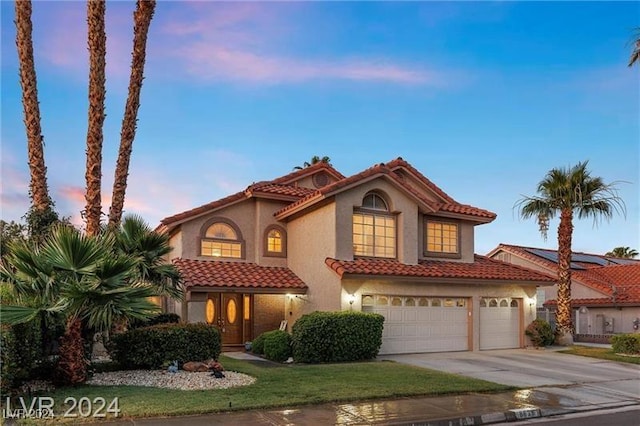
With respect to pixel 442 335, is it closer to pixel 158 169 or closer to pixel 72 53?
pixel 158 169

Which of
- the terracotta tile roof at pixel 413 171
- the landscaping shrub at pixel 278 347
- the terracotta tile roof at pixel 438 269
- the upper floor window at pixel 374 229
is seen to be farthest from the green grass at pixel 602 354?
the landscaping shrub at pixel 278 347

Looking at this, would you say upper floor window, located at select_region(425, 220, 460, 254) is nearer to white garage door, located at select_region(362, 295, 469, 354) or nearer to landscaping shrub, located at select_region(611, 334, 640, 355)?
white garage door, located at select_region(362, 295, 469, 354)

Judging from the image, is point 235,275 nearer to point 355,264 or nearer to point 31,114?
point 355,264

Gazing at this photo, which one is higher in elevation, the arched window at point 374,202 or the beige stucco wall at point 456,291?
the arched window at point 374,202

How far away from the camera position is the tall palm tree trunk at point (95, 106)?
1550 centimetres

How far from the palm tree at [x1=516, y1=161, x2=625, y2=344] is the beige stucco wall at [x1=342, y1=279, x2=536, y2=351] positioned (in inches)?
84.8

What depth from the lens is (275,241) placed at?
2248 cm

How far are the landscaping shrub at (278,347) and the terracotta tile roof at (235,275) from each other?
7.88 ft

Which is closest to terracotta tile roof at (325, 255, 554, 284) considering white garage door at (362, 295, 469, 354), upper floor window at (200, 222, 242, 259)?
white garage door at (362, 295, 469, 354)

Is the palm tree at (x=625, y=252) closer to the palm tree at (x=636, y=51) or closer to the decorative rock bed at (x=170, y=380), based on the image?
the palm tree at (x=636, y=51)

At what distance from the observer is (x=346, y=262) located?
1888 centimetres

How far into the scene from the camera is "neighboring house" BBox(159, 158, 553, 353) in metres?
19.2

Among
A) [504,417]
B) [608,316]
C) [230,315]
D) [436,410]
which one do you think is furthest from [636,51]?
[230,315]

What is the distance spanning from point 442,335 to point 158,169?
1405 centimetres
